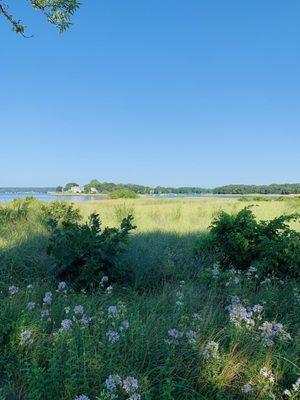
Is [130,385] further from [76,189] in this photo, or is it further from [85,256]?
[76,189]

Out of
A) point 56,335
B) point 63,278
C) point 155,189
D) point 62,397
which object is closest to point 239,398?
point 62,397

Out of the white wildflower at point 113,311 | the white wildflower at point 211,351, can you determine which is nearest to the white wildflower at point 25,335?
the white wildflower at point 113,311

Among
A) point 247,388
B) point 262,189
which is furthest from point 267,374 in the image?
point 262,189

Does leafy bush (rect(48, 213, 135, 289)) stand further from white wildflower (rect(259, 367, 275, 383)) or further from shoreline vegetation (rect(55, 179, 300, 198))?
shoreline vegetation (rect(55, 179, 300, 198))

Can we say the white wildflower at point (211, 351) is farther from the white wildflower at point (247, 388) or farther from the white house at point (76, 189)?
the white house at point (76, 189)

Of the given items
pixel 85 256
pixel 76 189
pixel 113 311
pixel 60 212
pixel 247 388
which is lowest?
pixel 247 388

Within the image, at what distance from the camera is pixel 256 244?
5668 millimetres

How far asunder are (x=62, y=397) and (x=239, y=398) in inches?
47.2

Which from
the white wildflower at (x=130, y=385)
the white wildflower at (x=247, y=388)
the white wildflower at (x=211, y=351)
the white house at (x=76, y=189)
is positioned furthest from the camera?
the white house at (x=76, y=189)

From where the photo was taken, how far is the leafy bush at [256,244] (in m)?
4.98

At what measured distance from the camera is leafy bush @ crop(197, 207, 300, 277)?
4984mm

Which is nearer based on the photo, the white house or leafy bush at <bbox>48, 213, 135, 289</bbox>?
leafy bush at <bbox>48, 213, 135, 289</bbox>

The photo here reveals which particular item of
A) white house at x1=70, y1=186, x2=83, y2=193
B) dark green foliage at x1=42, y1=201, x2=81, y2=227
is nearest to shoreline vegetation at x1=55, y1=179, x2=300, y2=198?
white house at x1=70, y1=186, x2=83, y2=193

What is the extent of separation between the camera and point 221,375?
258 cm
